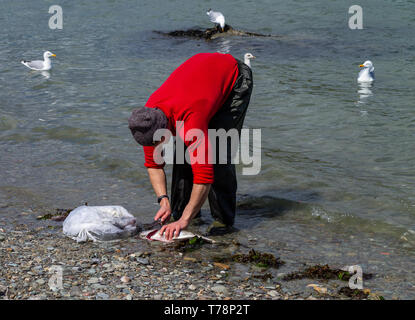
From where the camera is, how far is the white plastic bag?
5.83 metres

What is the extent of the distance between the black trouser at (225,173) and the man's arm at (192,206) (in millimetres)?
819

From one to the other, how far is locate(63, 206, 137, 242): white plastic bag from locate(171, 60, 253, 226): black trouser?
547mm

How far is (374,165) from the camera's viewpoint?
8680 mm

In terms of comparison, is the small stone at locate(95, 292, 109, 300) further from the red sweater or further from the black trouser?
the black trouser

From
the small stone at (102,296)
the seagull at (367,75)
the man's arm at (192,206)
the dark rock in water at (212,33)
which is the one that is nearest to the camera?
the small stone at (102,296)

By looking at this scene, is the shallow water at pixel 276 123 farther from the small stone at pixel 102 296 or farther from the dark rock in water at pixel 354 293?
the small stone at pixel 102 296

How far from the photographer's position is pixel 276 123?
1077 centimetres

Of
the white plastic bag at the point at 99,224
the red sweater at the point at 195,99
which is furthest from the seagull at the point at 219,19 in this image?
the red sweater at the point at 195,99

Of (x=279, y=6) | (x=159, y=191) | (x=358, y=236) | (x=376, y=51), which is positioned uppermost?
(x=279, y=6)

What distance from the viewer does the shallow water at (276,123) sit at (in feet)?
22.2

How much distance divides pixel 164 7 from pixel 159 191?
64.7ft

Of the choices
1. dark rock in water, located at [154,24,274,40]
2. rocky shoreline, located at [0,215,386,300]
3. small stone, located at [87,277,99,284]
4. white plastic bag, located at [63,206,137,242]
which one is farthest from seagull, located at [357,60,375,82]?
small stone, located at [87,277,99,284]
